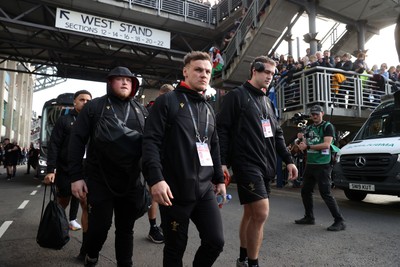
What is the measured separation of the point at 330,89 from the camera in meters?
10.8

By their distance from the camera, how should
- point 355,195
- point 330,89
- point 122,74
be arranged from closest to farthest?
1. point 122,74
2. point 355,195
3. point 330,89

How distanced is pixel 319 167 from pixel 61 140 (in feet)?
12.2

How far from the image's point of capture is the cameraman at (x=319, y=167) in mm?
5168

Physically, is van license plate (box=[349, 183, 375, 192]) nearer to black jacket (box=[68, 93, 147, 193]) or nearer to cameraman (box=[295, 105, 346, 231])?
cameraman (box=[295, 105, 346, 231])

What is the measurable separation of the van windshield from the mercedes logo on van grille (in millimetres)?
827

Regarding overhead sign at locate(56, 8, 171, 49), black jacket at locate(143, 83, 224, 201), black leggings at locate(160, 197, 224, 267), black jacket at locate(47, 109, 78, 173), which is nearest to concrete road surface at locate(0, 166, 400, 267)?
black jacket at locate(47, 109, 78, 173)

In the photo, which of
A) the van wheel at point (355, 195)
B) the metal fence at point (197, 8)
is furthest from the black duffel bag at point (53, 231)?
the metal fence at point (197, 8)

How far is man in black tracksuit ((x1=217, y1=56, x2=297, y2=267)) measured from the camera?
308 cm

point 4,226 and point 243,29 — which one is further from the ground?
point 243,29

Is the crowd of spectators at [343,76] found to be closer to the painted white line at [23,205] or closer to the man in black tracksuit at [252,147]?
the man in black tracksuit at [252,147]

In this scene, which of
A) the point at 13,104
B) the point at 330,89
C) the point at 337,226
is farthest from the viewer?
the point at 13,104

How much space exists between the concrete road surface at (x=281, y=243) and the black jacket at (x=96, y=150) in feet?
3.86

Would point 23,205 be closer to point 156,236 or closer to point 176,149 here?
point 156,236

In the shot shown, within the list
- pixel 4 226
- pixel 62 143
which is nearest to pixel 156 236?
pixel 62 143
